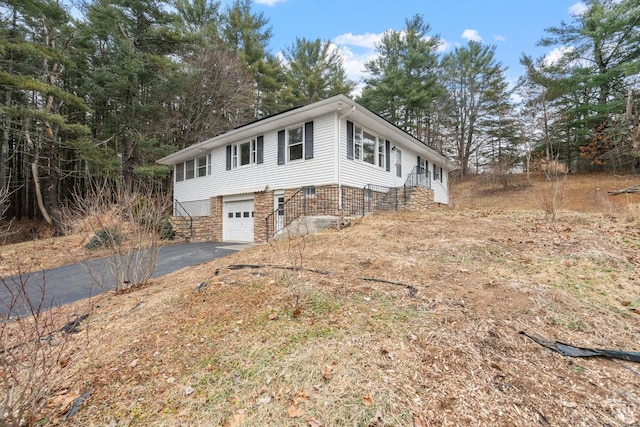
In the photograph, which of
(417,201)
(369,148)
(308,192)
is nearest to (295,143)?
(308,192)

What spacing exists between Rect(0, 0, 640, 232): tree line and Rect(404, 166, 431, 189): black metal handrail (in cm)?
670

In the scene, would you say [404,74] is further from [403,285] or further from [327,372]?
[327,372]

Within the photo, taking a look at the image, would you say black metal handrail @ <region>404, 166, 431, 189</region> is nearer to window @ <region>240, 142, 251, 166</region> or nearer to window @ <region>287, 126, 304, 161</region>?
window @ <region>287, 126, 304, 161</region>

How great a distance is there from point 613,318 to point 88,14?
2260cm

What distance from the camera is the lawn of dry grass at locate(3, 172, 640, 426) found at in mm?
1954

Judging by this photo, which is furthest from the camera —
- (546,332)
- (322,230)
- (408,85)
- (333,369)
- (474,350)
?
(408,85)

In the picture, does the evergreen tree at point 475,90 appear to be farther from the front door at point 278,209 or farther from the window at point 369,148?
the front door at point 278,209

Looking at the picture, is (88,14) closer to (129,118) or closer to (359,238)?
(129,118)

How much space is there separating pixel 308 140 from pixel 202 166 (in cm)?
730

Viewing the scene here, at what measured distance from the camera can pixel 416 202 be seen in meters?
11.5

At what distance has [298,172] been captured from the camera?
10.6 m

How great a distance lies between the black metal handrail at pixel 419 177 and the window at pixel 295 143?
6.13 m

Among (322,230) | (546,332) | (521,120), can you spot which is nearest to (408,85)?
(521,120)

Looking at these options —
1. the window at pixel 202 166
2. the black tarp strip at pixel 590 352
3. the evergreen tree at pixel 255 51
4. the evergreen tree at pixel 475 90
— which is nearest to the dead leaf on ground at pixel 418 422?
the black tarp strip at pixel 590 352
